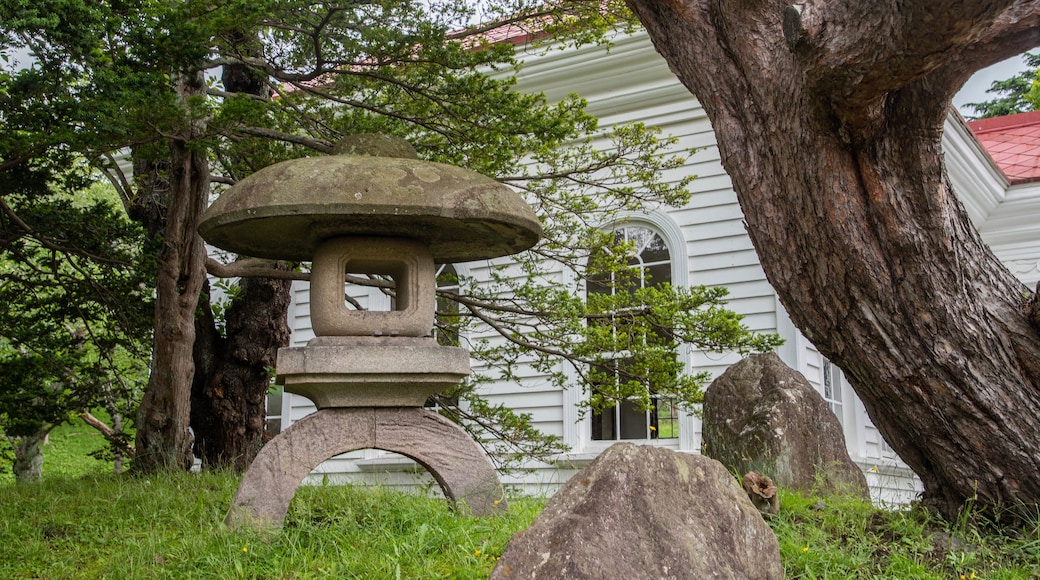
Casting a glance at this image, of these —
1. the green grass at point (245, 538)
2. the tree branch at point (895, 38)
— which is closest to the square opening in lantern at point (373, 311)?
the green grass at point (245, 538)

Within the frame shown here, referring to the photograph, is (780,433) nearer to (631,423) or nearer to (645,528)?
(645,528)

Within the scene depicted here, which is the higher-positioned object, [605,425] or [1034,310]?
[1034,310]

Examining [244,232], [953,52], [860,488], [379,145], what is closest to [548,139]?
[379,145]

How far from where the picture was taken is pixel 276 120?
716 centimetres

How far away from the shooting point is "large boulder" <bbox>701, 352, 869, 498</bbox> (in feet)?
17.1

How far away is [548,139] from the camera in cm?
681

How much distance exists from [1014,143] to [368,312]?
959 centimetres

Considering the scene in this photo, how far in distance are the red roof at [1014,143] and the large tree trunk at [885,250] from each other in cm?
698

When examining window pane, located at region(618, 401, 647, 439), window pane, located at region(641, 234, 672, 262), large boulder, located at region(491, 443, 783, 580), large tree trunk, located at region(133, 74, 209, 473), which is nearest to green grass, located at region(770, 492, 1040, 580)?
large boulder, located at region(491, 443, 783, 580)

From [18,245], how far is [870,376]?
6586mm

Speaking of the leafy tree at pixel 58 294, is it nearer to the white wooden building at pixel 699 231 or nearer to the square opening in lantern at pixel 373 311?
the square opening in lantern at pixel 373 311

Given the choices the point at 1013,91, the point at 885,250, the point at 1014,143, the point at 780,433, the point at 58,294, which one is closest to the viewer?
the point at 885,250

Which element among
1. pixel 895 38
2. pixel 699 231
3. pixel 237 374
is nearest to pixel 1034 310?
pixel 895 38

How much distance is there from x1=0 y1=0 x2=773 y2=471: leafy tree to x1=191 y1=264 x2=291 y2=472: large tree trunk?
0.05m
